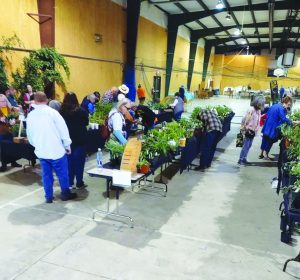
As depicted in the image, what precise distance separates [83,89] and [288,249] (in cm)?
885

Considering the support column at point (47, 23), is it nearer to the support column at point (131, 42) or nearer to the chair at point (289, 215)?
the support column at point (131, 42)

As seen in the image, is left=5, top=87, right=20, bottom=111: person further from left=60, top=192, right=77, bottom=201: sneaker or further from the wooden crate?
the wooden crate

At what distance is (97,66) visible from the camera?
11.3m

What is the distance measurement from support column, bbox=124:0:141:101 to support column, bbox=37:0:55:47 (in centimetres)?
436

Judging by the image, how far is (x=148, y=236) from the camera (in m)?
3.41

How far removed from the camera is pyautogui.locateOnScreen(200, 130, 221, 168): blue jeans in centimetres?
584

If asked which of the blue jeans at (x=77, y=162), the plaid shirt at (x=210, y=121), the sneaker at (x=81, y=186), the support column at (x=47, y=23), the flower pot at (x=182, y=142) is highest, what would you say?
the support column at (x=47, y=23)

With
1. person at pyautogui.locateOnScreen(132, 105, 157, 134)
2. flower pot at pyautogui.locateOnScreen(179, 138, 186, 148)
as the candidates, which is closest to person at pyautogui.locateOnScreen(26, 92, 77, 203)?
flower pot at pyautogui.locateOnScreen(179, 138, 186, 148)

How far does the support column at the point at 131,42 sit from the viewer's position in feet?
39.8

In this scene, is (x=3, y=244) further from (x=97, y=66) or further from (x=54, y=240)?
(x=97, y=66)

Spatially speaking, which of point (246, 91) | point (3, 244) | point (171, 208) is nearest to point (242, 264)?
point (171, 208)

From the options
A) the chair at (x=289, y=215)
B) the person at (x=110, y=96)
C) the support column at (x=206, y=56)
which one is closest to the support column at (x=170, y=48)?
the support column at (x=206, y=56)

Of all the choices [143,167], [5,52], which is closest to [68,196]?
[143,167]

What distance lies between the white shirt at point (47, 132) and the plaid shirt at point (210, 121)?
2.89 meters
